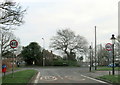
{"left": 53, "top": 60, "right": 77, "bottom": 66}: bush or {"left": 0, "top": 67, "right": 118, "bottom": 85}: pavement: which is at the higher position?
{"left": 0, "top": 67, "right": 118, "bottom": 85}: pavement

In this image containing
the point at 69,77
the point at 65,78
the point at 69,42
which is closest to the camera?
the point at 65,78

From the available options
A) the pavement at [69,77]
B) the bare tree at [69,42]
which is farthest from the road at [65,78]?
the bare tree at [69,42]

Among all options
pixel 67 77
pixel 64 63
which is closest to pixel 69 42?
pixel 64 63

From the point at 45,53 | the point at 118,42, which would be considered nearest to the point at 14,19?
the point at 118,42

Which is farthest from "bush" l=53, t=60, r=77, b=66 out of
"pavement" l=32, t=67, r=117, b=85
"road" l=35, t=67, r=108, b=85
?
"pavement" l=32, t=67, r=117, b=85

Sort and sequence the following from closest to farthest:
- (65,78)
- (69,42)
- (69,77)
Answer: (65,78)
(69,77)
(69,42)

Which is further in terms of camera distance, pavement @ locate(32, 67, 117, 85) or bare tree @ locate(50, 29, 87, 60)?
bare tree @ locate(50, 29, 87, 60)

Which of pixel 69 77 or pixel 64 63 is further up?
pixel 69 77

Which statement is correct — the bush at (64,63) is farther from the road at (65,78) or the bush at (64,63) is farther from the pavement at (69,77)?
the pavement at (69,77)

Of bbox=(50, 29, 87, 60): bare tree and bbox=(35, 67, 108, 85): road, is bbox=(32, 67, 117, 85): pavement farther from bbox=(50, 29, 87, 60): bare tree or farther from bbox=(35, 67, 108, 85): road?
bbox=(50, 29, 87, 60): bare tree

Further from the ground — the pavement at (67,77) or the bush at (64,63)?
the pavement at (67,77)

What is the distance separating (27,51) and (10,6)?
59073 millimetres

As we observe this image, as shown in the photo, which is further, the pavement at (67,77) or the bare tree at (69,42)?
the bare tree at (69,42)

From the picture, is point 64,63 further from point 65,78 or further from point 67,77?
point 65,78
